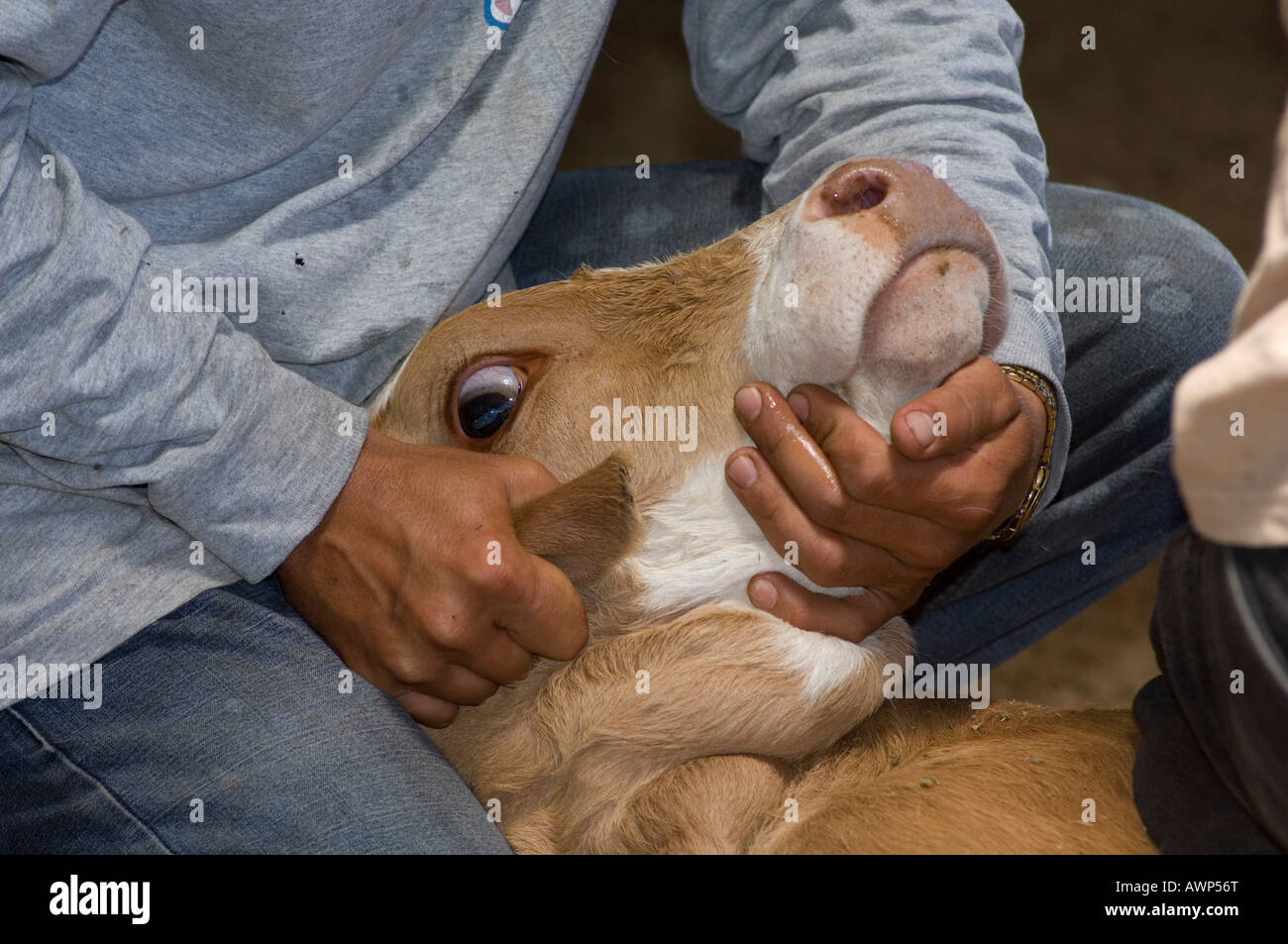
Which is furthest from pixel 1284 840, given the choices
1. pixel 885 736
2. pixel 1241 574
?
pixel 885 736

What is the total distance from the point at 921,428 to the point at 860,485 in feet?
0.37

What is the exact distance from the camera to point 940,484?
163 cm

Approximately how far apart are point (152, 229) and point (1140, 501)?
1.82 m

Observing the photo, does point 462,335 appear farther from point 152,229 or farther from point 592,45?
point 592,45

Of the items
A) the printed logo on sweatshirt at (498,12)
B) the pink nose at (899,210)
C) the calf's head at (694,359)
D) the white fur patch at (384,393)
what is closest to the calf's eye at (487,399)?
the calf's head at (694,359)

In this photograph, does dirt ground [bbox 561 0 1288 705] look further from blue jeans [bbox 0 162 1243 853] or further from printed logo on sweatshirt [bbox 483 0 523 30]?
blue jeans [bbox 0 162 1243 853]

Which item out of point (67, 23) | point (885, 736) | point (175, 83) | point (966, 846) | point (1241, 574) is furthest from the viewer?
point (175, 83)

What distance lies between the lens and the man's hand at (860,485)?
1.56 m

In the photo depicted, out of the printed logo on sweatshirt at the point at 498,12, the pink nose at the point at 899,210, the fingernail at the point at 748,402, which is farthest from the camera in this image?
the printed logo on sweatshirt at the point at 498,12

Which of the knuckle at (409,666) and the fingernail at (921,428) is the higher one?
the fingernail at (921,428)

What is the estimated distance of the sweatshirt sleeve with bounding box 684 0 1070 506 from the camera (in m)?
1.97

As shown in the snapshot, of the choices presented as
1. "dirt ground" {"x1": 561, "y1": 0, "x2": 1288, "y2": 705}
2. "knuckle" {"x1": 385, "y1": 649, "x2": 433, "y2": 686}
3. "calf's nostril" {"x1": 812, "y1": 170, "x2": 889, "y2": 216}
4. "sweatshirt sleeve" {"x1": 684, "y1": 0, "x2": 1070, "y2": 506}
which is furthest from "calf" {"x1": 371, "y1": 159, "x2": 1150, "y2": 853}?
"dirt ground" {"x1": 561, "y1": 0, "x2": 1288, "y2": 705}

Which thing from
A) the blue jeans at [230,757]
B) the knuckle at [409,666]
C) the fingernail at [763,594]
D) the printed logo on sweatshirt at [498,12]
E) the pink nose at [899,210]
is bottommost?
the blue jeans at [230,757]

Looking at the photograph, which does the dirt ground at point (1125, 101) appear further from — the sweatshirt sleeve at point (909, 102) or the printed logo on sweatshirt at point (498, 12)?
the printed logo on sweatshirt at point (498, 12)
